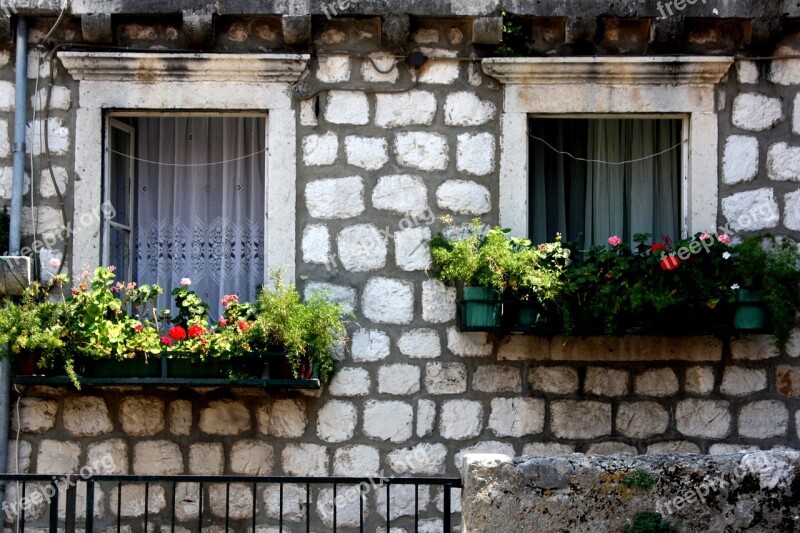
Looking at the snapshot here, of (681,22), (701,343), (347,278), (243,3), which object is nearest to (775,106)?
(681,22)

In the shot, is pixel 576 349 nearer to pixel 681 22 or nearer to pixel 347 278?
pixel 347 278

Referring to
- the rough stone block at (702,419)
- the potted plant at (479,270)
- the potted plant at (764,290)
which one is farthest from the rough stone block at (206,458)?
the potted plant at (764,290)

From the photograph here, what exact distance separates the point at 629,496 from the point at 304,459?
2528mm

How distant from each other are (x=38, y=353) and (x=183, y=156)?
1.69m

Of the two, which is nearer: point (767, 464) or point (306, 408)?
point (767, 464)

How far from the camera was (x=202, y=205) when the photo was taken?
7.95 metres

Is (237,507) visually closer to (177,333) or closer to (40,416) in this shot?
(177,333)

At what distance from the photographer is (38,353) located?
7.08m

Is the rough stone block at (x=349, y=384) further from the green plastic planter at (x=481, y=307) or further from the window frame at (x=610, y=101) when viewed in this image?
the window frame at (x=610, y=101)

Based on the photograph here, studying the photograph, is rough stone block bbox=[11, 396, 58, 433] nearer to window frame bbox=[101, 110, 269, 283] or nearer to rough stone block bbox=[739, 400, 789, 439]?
window frame bbox=[101, 110, 269, 283]

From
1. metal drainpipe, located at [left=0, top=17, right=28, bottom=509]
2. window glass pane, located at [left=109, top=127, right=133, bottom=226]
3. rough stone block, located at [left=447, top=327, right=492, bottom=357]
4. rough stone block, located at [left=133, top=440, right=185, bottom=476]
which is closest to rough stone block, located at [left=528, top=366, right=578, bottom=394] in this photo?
rough stone block, located at [left=447, top=327, right=492, bottom=357]

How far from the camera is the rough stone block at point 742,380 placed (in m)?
7.41

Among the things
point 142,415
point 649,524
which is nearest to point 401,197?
point 142,415

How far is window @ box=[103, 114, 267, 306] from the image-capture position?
7.85 metres
